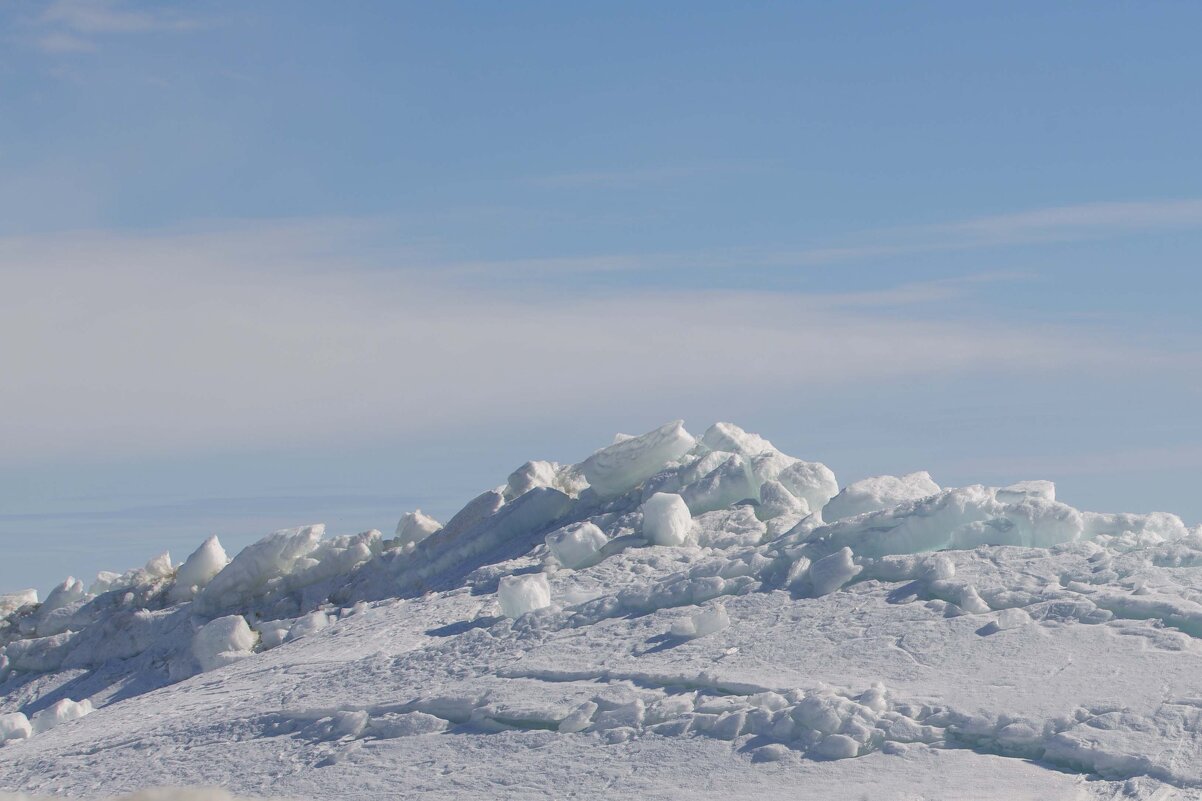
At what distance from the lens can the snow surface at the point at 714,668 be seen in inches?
271

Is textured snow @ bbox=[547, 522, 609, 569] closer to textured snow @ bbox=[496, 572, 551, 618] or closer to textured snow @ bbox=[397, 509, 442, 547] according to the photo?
textured snow @ bbox=[496, 572, 551, 618]

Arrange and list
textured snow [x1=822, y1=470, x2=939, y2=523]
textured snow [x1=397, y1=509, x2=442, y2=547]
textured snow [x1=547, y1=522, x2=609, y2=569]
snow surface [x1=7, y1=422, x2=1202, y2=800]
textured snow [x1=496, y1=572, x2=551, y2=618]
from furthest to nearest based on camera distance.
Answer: textured snow [x1=397, y1=509, x2=442, y2=547], textured snow [x1=547, y1=522, x2=609, y2=569], textured snow [x1=822, y1=470, x2=939, y2=523], textured snow [x1=496, y1=572, x2=551, y2=618], snow surface [x1=7, y1=422, x2=1202, y2=800]

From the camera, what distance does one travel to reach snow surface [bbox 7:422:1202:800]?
687 centimetres

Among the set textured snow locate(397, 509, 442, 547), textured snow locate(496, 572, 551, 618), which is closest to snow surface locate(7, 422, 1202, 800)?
textured snow locate(496, 572, 551, 618)

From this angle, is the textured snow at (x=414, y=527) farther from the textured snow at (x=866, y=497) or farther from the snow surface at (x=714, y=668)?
the textured snow at (x=866, y=497)

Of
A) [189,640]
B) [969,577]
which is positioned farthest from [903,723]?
[189,640]

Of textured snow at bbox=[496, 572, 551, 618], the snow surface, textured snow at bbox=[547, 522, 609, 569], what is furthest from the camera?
textured snow at bbox=[547, 522, 609, 569]

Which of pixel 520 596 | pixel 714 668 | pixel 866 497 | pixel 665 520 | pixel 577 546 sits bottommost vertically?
pixel 714 668

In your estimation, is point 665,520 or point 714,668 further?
point 665,520

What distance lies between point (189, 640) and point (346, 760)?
594 centimetres

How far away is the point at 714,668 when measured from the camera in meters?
8.12

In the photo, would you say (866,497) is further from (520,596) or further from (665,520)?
(520,596)

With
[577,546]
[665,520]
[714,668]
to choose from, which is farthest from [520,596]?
[714,668]

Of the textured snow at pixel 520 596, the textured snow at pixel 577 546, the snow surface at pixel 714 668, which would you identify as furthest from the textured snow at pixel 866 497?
the textured snow at pixel 520 596
